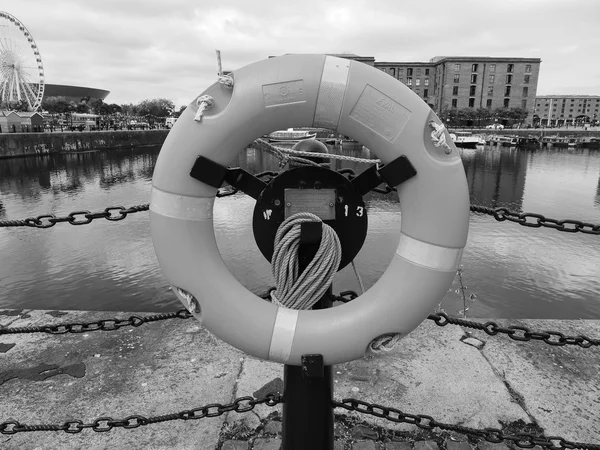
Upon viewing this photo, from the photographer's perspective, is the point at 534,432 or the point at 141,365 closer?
the point at 534,432

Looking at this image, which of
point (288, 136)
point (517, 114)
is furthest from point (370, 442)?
point (517, 114)

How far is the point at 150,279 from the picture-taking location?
18.5 feet

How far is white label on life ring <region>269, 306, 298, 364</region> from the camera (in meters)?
1.14

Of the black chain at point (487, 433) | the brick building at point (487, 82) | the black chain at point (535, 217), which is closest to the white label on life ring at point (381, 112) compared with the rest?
the black chain at point (535, 217)

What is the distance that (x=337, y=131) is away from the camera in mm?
1175

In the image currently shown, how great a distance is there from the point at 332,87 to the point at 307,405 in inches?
36.6

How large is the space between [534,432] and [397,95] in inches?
57.3

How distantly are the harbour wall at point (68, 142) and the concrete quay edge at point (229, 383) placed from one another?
21.7m

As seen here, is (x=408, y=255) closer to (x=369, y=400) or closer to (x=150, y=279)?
(x=369, y=400)

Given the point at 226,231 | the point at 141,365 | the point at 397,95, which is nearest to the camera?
the point at 397,95

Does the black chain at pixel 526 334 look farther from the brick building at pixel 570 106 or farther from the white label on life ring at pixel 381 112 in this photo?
the brick building at pixel 570 106

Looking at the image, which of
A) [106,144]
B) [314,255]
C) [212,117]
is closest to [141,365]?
[314,255]

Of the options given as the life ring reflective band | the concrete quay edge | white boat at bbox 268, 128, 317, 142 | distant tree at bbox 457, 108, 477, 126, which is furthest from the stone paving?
distant tree at bbox 457, 108, 477, 126

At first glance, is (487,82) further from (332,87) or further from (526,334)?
(332,87)
